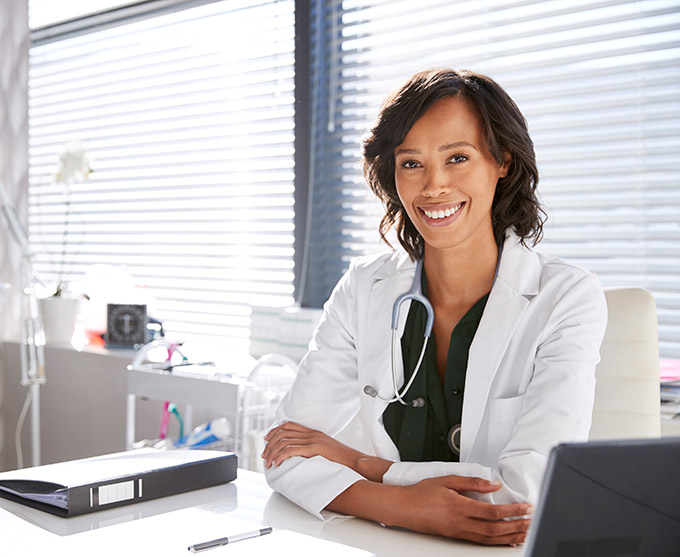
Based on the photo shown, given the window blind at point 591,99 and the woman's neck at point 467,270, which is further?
the window blind at point 591,99

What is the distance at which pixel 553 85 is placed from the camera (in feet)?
7.20

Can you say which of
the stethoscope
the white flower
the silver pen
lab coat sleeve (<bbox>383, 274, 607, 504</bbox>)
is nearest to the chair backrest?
lab coat sleeve (<bbox>383, 274, 607, 504</bbox>)

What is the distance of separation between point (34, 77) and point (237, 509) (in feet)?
10.1

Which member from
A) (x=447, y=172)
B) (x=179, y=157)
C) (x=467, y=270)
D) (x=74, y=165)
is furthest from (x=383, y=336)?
(x=74, y=165)

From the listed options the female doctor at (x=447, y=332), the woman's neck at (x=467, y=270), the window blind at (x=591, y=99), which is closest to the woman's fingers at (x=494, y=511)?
the female doctor at (x=447, y=332)

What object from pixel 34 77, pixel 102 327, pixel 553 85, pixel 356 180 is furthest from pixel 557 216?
pixel 34 77

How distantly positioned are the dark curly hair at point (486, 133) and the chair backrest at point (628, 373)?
0.24m

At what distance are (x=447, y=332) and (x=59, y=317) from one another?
217 cm

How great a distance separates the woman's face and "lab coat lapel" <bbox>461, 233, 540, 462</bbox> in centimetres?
13

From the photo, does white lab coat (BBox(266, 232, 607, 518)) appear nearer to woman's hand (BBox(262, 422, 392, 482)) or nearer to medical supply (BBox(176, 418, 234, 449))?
woman's hand (BBox(262, 422, 392, 482))

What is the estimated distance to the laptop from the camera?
51cm

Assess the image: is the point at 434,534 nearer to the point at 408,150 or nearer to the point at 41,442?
the point at 408,150

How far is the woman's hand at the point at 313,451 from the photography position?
3.97ft

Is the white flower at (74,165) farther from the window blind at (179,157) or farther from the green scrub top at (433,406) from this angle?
the green scrub top at (433,406)
